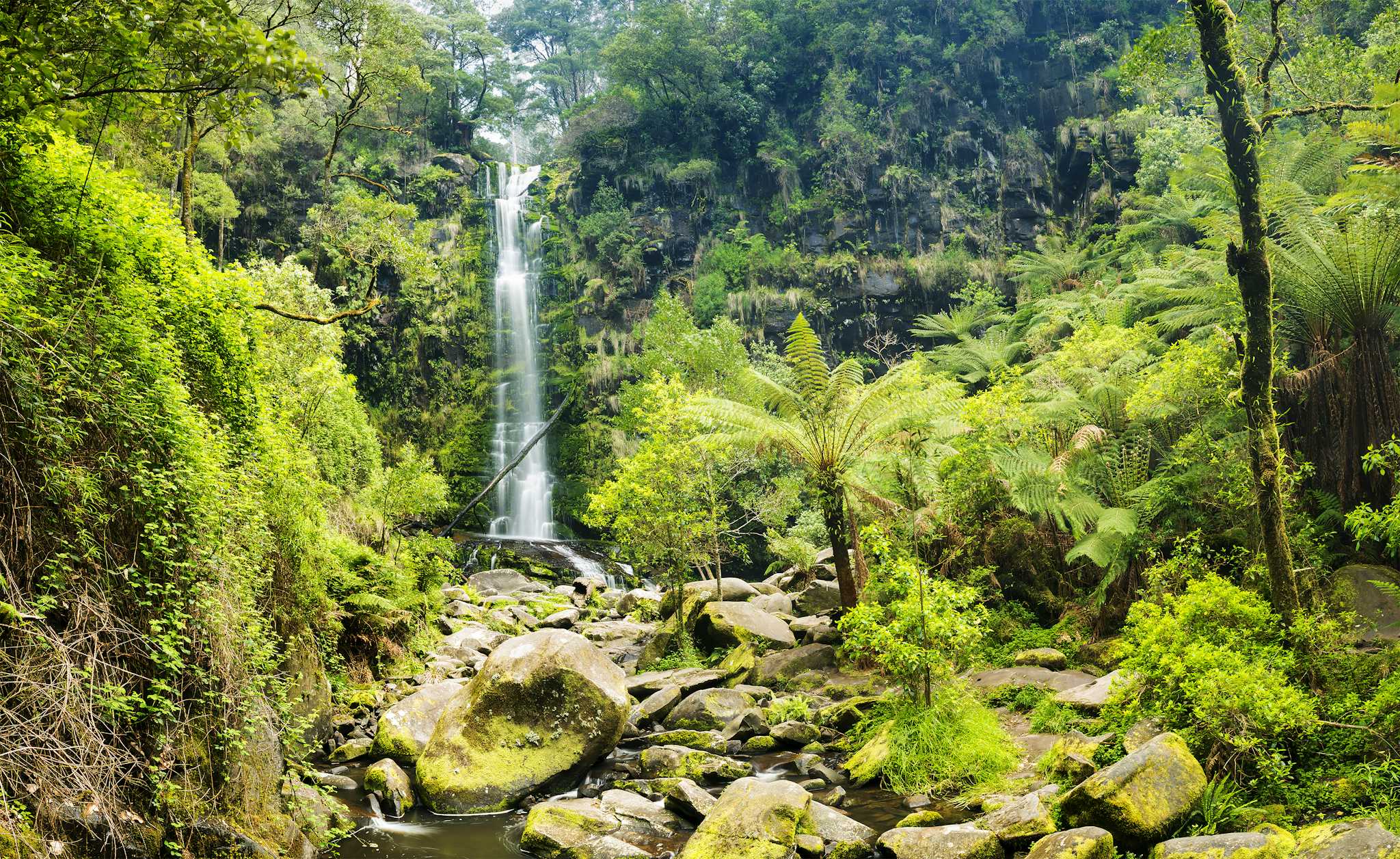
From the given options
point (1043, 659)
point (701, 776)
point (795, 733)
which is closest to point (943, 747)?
point (795, 733)

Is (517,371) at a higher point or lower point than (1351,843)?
higher

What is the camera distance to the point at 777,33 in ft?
114

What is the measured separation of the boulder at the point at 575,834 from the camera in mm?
6516

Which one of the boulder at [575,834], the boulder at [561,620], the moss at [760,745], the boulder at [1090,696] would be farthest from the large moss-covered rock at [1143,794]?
the boulder at [561,620]

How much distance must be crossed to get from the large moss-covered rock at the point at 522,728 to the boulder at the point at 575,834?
0.80 metres

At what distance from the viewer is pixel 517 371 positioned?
30.5 m

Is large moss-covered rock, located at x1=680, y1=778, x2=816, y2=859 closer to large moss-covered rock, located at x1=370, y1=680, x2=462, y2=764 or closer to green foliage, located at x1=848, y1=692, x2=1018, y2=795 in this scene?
green foliage, located at x1=848, y1=692, x2=1018, y2=795

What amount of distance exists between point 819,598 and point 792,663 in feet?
→ 10.6

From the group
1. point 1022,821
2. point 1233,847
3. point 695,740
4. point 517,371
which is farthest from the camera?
point 517,371

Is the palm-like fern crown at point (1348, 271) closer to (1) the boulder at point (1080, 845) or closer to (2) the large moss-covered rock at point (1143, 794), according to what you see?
(2) the large moss-covered rock at point (1143, 794)

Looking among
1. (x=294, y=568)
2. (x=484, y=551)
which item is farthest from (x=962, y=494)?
(x=484, y=551)

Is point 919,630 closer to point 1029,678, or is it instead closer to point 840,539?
point 1029,678

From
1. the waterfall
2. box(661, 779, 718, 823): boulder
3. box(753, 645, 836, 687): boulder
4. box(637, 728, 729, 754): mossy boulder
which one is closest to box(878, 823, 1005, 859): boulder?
box(661, 779, 718, 823): boulder

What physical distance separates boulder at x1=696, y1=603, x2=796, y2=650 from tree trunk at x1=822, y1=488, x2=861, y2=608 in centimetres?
125
